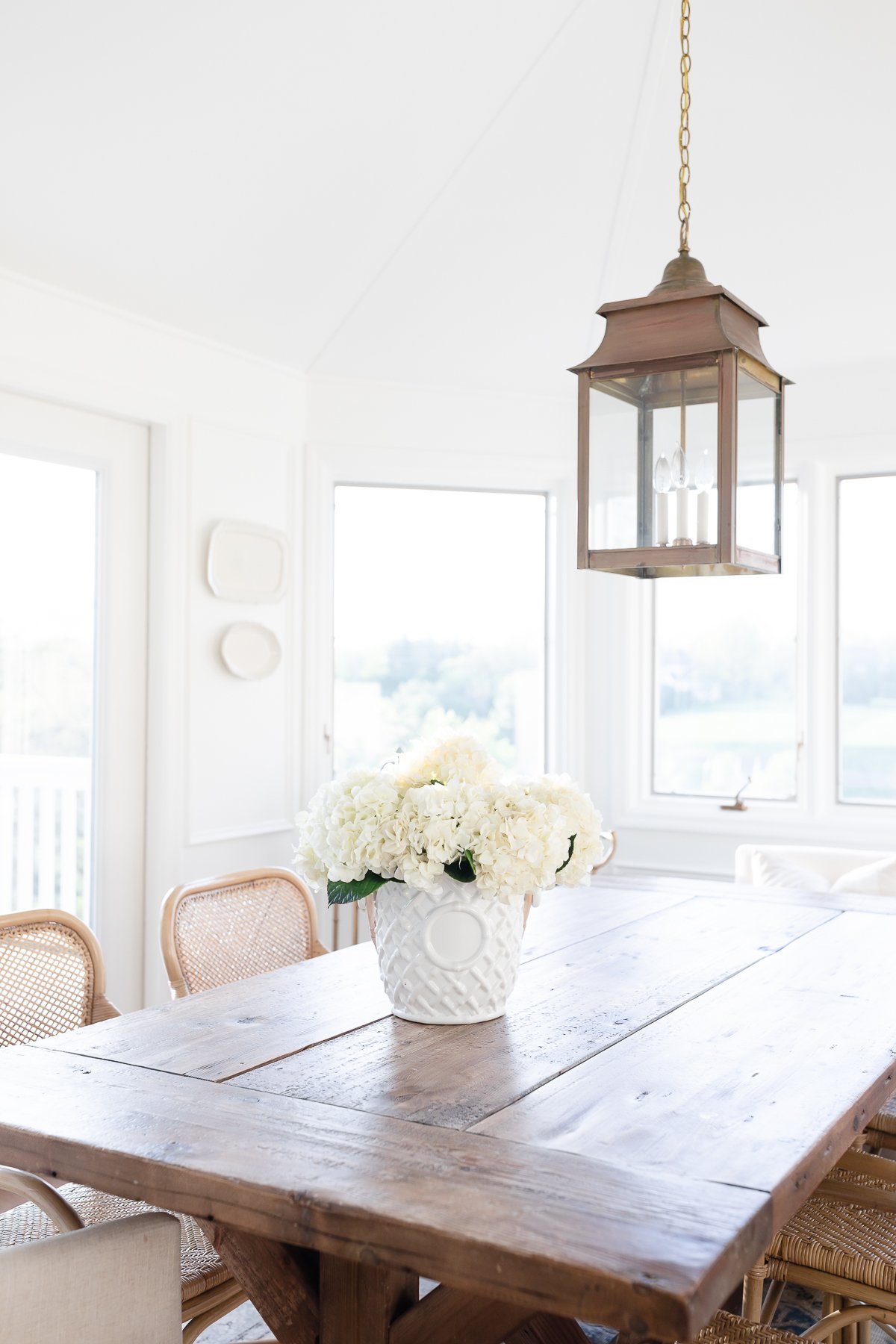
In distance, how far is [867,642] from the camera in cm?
464

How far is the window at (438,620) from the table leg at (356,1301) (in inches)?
128

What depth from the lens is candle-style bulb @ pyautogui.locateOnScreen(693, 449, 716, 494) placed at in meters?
2.05

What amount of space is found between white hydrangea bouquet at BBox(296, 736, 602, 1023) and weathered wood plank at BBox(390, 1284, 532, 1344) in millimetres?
422

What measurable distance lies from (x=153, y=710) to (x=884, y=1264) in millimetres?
2805

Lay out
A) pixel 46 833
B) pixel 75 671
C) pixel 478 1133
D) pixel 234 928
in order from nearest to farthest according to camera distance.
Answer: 1. pixel 478 1133
2. pixel 234 928
3. pixel 46 833
4. pixel 75 671

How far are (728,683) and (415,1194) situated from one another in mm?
3849

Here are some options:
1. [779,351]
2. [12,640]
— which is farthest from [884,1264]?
[779,351]

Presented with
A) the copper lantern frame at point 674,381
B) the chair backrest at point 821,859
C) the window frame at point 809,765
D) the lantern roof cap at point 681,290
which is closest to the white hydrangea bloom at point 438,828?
the copper lantern frame at point 674,381

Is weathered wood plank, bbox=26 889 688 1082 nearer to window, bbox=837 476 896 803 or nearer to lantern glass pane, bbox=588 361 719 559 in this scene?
lantern glass pane, bbox=588 361 719 559

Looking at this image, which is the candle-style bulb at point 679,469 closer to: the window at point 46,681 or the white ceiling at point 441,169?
the white ceiling at point 441,169

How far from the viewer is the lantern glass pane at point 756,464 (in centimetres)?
208

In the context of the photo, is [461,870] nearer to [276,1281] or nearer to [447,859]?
[447,859]

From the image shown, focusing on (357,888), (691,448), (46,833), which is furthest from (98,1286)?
(46,833)

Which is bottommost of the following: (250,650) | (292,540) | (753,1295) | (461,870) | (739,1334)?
(753,1295)
